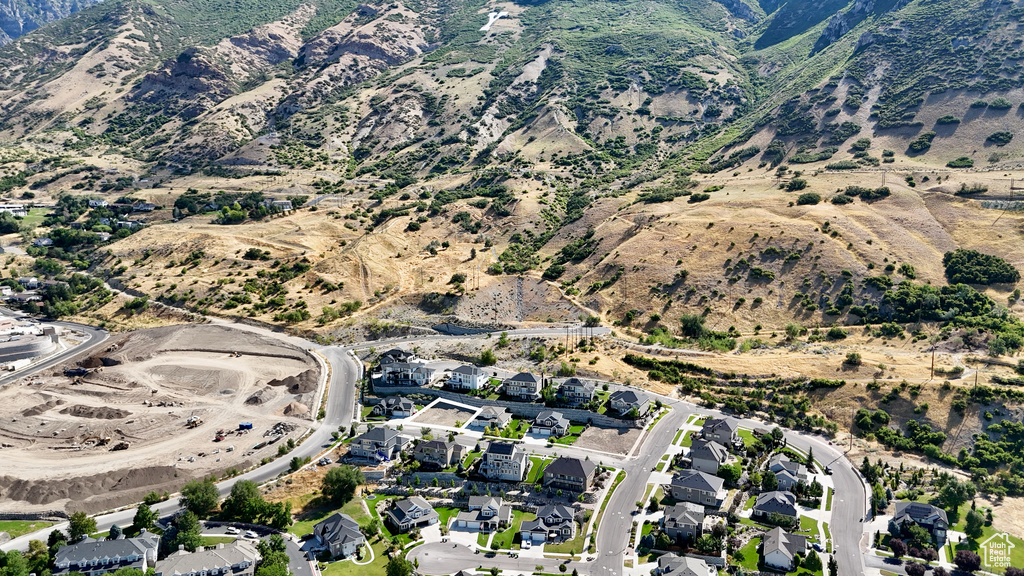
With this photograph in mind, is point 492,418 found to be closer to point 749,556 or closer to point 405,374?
point 405,374

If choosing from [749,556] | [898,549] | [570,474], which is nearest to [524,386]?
[570,474]

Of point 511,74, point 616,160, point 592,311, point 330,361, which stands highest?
point 511,74

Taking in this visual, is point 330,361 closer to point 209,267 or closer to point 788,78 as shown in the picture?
point 209,267

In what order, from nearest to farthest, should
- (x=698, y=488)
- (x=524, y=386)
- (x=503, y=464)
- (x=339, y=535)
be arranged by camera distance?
(x=339, y=535)
(x=698, y=488)
(x=503, y=464)
(x=524, y=386)

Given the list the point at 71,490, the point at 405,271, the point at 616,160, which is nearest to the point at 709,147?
the point at 616,160

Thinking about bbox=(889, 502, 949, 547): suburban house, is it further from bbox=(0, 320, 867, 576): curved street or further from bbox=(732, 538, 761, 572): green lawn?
bbox=(732, 538, 761, 572): green lawn

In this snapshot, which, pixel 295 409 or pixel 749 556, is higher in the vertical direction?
pixel 295 409
